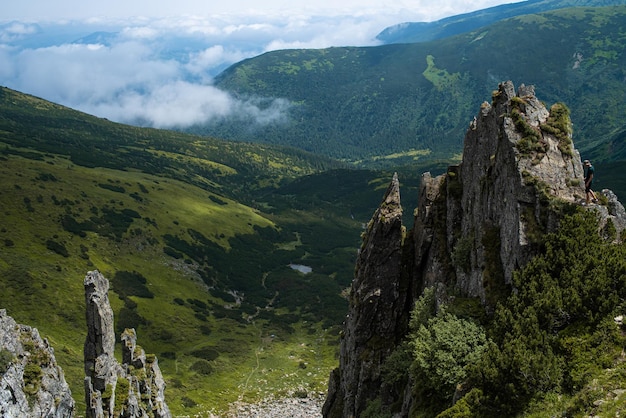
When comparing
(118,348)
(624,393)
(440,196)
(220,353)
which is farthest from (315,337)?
(624,393)

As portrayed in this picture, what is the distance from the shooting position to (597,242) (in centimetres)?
3067

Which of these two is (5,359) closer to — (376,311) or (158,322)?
(376,311)

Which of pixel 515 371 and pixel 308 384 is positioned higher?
pixel 515 371

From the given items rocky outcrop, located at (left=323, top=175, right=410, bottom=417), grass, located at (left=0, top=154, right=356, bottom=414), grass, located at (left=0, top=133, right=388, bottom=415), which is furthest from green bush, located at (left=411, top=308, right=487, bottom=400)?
grass, located at (left=0, top=154, right=356, bottom=414)

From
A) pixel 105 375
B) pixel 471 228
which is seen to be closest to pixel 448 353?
pixel 471 228

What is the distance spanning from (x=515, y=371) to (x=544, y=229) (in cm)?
1034

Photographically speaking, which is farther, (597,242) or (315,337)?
(315,337)

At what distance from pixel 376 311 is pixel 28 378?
32.7 metres

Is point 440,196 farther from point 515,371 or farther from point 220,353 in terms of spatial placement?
point 220,353

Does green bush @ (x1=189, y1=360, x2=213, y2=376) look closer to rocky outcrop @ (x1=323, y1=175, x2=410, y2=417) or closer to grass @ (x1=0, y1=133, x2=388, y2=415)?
grass @ (x1=0, y1=133, x2=388, y2=415)

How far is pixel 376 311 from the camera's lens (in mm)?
51656

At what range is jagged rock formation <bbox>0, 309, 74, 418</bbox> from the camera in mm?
41938

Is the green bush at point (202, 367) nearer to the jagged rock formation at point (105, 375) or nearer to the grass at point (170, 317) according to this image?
the grass at point (170, 317)

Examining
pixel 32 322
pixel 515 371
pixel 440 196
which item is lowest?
pixel 32 322
